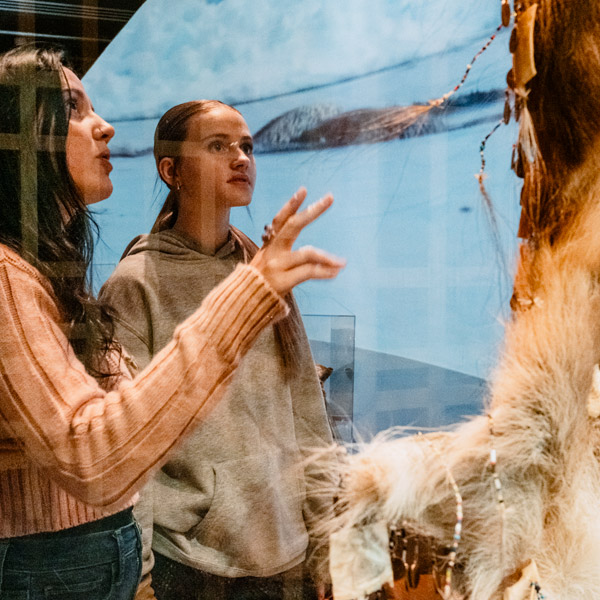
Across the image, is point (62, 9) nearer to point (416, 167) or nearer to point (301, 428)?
point (416, 167)

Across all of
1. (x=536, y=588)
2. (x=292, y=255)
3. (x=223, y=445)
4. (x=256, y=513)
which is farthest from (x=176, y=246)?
(x=536, y=588)

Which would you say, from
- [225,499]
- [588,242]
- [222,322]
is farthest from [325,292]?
[588,242]

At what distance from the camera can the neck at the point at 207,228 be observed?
894 millimetres

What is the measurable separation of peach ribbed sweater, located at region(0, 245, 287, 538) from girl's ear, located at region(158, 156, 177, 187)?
170 mm

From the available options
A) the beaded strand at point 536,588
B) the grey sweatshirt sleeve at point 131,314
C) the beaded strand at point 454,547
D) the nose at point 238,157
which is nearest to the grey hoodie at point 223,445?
the grey sweatshirt sleeve at point 131,314

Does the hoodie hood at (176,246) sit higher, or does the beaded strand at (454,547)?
the hoodie hood at (176,246)

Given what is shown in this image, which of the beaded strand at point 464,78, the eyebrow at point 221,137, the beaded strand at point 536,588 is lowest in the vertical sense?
the beaded strand at point 536,588

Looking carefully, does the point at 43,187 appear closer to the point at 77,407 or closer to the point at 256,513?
the point at 77,407

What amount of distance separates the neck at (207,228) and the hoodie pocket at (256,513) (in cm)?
29

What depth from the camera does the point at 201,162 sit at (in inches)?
35.0

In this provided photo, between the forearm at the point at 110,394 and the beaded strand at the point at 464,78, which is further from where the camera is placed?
the beaded strand at the point at 464,78

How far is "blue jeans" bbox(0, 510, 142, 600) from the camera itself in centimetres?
81

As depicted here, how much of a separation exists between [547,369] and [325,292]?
37cm

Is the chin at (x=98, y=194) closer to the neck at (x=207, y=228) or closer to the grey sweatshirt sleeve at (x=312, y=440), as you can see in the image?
the neck at (x=207, y=228)
